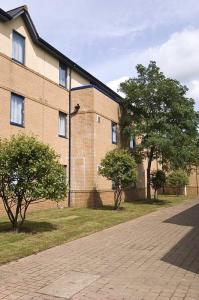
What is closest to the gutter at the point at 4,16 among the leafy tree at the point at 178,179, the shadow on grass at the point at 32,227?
the shadow on grass at the point at 32,227

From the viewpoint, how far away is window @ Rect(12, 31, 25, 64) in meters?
19.6

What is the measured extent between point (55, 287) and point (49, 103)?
16.2 meters

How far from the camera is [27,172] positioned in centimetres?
1232

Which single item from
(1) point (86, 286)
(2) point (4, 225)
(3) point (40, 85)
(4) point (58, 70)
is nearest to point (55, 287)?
(1) point (86, 286)

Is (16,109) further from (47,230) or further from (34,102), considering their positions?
(47,230)

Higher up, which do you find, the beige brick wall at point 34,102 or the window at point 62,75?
the window at point 62,75

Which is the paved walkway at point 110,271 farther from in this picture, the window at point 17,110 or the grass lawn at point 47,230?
the window at point 17,110

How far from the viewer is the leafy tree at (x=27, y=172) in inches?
486

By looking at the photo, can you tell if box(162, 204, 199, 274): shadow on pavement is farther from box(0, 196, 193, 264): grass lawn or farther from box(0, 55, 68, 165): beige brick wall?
box(0, 55, 68, 165): beige brick wall

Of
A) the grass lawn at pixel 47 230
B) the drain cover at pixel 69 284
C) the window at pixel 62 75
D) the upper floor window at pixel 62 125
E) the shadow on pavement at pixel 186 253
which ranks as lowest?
the drain cover at pixel 69 284

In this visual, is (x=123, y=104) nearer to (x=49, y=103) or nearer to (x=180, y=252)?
(x=49, y=103)

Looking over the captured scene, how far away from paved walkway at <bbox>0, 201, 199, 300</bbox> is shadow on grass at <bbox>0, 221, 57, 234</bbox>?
6.42 ft

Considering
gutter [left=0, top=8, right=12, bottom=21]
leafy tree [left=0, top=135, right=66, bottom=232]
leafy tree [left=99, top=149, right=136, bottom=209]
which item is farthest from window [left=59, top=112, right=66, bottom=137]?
leafy tree [left=0, top=135, right=66, bottom=232]

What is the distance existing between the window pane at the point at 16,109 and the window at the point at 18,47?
2.01m
